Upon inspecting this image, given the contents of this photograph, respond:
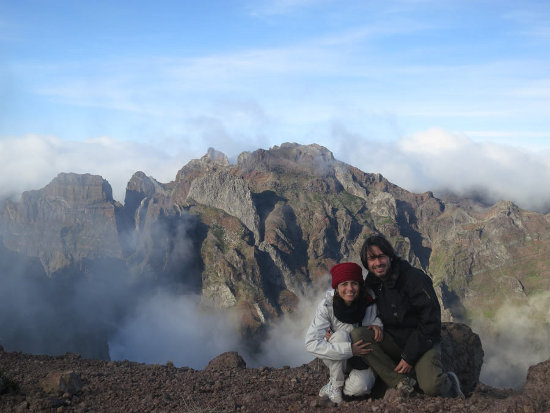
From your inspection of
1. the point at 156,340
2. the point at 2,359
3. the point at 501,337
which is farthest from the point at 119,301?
the point at 2,359

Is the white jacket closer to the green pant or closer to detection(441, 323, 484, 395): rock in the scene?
the green pant

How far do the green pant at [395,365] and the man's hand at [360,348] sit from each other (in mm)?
92

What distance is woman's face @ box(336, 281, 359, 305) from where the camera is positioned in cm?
982

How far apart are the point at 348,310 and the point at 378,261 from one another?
4.13 feet

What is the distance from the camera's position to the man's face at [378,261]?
33.0 ft

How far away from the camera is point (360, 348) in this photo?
32.3 ft

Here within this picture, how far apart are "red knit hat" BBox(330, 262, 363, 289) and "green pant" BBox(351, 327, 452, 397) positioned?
45.3 inches

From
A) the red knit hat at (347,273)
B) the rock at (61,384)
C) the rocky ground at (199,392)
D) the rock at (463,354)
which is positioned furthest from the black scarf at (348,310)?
the rock at (61,384)

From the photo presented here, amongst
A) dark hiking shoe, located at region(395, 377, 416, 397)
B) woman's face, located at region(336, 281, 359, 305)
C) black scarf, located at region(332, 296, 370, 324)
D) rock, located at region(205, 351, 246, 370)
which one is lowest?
rock, located at region(205, 351, 246, 370)

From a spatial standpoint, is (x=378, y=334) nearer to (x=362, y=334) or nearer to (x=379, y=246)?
(x=362, y=334)

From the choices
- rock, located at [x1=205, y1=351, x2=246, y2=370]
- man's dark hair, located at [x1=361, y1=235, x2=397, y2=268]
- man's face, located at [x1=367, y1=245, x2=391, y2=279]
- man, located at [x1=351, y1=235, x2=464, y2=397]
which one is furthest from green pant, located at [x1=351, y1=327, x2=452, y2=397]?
rock, located at [x1=205, y1=351, x2=246, y2=370]

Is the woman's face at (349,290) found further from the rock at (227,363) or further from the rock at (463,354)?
the rock at (227,363)

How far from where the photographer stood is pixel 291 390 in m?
13.0

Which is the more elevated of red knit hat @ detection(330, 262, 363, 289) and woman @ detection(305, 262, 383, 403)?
red knit hat @ detection(330, 262, 363, 289)
